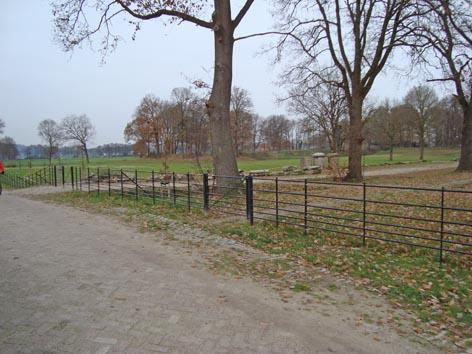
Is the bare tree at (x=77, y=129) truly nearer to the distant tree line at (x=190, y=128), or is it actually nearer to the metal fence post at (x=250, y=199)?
the distant tree line at (x=190, y=128)

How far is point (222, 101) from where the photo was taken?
1311cm

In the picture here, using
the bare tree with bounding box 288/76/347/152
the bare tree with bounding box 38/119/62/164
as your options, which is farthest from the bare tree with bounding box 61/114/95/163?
the bare tree with bounding box 288/76/347/152

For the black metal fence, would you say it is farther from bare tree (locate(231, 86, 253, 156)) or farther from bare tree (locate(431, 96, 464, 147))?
bare tree (locate(431, 96, 464, 147))

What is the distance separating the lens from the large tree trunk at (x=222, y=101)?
13.0 m

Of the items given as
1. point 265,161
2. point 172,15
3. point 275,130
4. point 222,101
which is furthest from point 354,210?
point 275,130

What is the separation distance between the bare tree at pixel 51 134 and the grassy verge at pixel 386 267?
76.2 meters

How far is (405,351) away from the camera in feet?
10.3

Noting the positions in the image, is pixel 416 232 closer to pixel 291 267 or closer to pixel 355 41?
pixel 291 267

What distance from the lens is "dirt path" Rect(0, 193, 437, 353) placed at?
3.20 metres

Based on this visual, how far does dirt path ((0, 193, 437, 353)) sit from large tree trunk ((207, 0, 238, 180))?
7.24 metres

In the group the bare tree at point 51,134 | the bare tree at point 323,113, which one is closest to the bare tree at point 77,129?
the bare tree at point 51,134

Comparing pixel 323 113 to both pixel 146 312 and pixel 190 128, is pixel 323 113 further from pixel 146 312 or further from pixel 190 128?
pixel 146 312

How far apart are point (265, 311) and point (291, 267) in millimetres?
1697

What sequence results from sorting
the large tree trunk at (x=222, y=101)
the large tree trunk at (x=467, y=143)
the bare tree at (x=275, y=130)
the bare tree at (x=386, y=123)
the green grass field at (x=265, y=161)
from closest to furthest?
the large tree trunk at (x=222, y=101), the large tree trunk at (x=467, y=143), the green grass field at (x=265, y=161), the bare tree at (x=386, y=123), the bare tree at (x=275, y=130)
